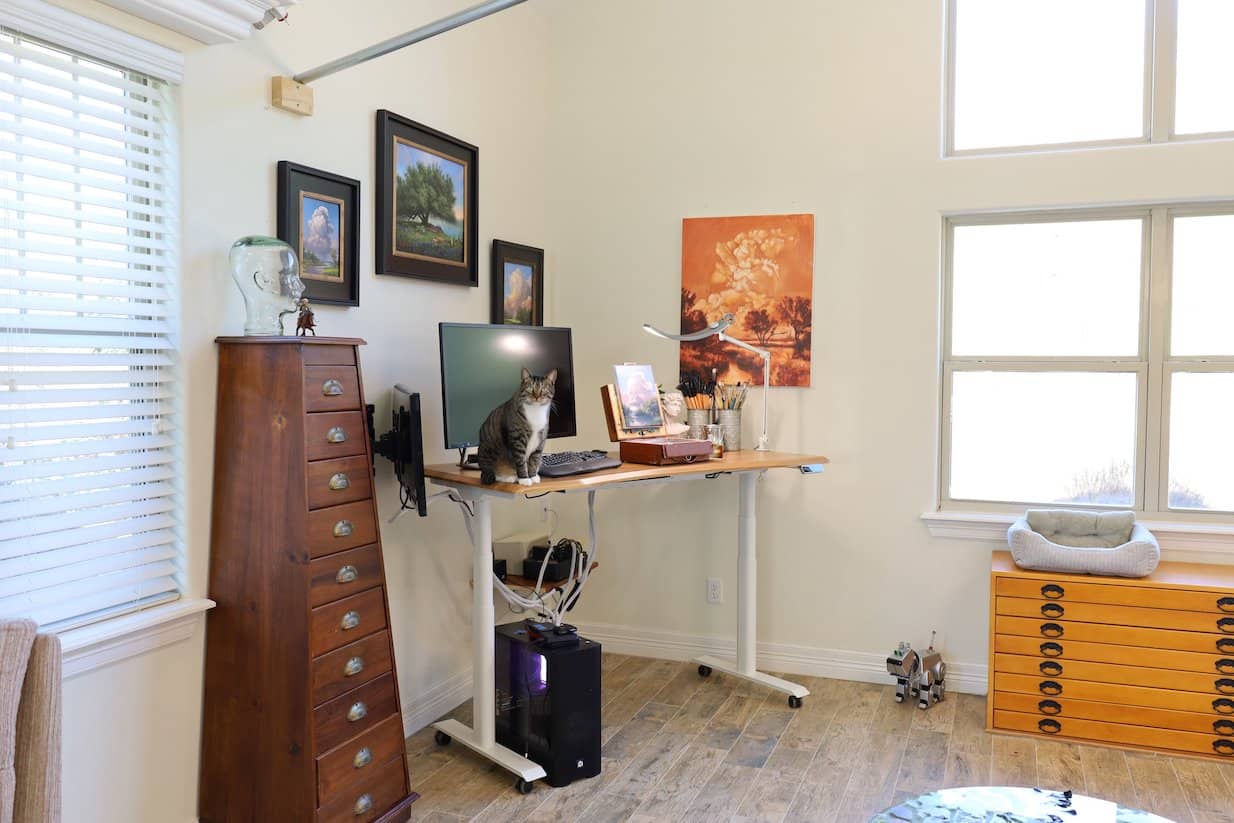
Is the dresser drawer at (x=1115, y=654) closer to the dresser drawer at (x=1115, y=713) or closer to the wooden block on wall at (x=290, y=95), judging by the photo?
the dresser drawer at (x=1115, y=713)

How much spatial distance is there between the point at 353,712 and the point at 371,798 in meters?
0.26

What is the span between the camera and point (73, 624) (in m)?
2.19

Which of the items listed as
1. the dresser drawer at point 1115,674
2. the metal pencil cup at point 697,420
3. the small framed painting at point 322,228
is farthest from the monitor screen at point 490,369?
the dresser drawer at point 1115,674

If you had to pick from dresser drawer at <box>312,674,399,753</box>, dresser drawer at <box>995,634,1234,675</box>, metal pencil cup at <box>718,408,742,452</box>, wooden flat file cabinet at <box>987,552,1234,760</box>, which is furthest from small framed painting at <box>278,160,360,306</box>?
dresser drawer at <box>995,634,1234,675</box>

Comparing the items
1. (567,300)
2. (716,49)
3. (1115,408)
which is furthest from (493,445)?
(1115,408)

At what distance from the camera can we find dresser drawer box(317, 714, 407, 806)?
7.87 ft

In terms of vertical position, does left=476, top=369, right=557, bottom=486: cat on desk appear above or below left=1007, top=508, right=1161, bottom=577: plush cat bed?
above

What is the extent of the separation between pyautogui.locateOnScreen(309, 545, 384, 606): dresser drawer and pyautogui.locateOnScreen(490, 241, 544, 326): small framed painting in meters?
1.47

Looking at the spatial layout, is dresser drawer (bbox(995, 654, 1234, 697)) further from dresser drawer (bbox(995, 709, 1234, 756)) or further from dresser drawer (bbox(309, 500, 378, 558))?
dresser drawer (bbox(309, 500, 378, 558))

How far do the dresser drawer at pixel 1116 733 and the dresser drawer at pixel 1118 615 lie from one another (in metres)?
0.36

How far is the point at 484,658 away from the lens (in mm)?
3043

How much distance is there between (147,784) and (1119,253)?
147 inches

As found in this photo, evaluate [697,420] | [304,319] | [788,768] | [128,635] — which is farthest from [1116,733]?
[128,635]

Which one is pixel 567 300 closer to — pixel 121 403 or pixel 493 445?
pixel 493 445
